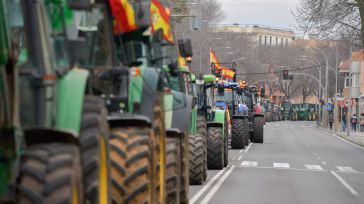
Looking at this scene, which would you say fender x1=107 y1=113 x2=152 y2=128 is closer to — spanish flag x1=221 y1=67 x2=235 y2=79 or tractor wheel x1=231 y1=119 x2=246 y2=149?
tractor wheel x1=231 y1=119 x2=246 y2=149

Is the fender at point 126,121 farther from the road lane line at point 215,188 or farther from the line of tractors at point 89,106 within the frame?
the road lane line at point 215,188

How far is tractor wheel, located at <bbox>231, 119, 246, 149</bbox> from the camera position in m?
34.6

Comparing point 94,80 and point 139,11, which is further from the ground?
point 139,11

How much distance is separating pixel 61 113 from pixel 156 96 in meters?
3.56

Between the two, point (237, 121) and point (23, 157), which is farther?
point (237, 121)

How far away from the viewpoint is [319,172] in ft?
85.7

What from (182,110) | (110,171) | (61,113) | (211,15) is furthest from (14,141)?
(211,15)

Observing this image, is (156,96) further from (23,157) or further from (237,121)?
(237,121)

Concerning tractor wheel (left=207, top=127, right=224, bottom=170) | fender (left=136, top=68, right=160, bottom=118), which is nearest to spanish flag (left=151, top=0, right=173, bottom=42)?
fender (left=136, top=68, right=160, bottom=118)

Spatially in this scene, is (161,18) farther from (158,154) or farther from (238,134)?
(238,134)

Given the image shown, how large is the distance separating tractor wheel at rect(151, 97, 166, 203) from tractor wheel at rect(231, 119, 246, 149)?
79.2 ft

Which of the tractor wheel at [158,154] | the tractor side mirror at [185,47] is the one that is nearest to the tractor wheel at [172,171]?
the tractor wheel at [158,154]

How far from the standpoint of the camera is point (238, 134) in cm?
3606

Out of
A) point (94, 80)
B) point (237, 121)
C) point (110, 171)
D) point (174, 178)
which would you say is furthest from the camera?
point (237, 121)
